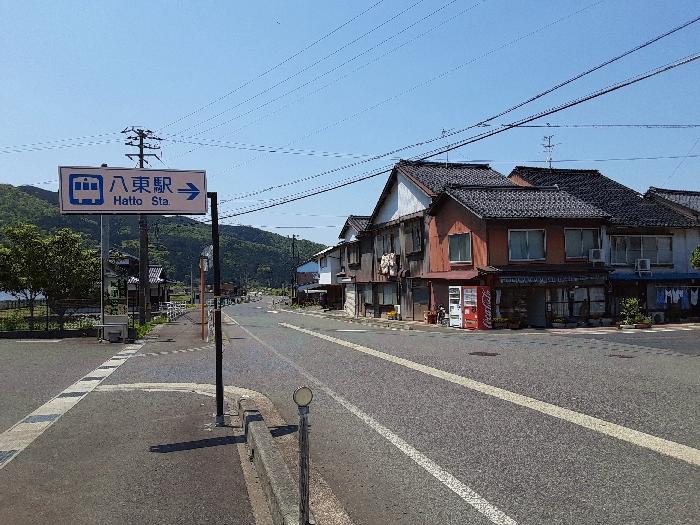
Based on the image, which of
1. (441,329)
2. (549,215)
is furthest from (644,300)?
(441,329)

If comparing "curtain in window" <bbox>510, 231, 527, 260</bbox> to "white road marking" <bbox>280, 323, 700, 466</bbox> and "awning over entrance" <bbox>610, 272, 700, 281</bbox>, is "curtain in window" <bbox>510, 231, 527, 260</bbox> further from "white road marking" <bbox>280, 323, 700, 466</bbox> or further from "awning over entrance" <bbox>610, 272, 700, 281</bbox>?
"white road marking" <bbox>280, 323, 700, 466</bbox>

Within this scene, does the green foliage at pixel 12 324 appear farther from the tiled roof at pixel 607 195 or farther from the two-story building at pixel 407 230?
the tiled roof at pixel 607 195

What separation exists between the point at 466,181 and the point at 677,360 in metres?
24.3

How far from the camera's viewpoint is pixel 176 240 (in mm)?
136250

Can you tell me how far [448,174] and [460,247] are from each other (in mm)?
9332

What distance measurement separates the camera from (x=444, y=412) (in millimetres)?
9016

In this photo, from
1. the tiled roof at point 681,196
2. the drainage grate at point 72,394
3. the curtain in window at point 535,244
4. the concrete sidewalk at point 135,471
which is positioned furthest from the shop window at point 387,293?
the concrete sidewalk at point 135,471

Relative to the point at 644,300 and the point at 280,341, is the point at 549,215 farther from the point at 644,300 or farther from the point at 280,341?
the point at 280,341

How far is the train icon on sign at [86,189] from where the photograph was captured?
8.84 metres

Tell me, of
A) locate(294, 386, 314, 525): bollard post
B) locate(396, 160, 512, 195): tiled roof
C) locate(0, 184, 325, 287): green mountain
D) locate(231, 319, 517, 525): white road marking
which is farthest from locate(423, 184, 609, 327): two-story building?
locate(0, 184, 325, 287): green mountain

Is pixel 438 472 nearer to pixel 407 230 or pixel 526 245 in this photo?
pixel 526 245

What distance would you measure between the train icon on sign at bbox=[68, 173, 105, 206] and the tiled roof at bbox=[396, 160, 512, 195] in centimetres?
2814

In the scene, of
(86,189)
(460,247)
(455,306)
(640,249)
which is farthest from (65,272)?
(640,249)

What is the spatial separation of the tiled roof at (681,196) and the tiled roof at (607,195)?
78cm
